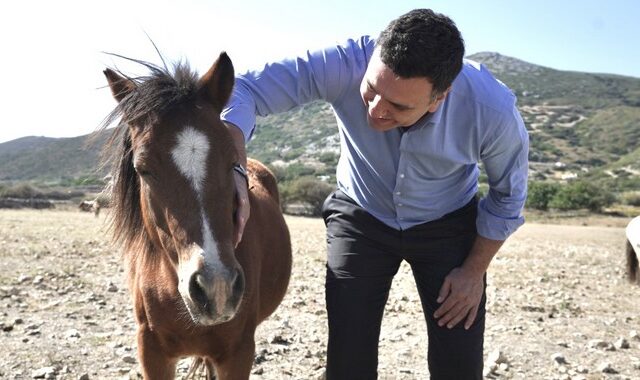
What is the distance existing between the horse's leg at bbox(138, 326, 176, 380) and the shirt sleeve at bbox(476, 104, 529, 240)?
1.89 meters

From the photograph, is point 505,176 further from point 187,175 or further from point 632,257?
point 632,257

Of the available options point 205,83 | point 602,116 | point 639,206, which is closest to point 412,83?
point 205,83

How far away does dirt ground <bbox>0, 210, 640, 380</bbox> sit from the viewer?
4.87 meters

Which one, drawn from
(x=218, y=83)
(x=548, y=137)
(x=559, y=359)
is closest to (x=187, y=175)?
(x=218, y=83)

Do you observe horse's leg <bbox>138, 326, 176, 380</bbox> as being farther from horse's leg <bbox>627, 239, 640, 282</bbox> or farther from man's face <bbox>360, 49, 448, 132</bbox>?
horse's leg <bbox>627, 239, 640, 282</bbox>

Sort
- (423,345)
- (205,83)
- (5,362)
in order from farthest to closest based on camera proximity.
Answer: (423,345) → (5,362) → (205,83)

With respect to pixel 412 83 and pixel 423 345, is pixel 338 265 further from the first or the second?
pixel 423 345

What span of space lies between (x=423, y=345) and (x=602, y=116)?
10181 centimetres

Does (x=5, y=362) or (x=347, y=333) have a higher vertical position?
(x=347, y=333)

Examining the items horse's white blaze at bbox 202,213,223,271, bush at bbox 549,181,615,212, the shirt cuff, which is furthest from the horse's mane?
bush at bbox 549,181,615,212

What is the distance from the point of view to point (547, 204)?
34000 mm

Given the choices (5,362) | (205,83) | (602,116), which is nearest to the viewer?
(205,83)

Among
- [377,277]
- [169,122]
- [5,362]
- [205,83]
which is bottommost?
[5,362]

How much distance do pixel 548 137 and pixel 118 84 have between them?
9497 centimetres
